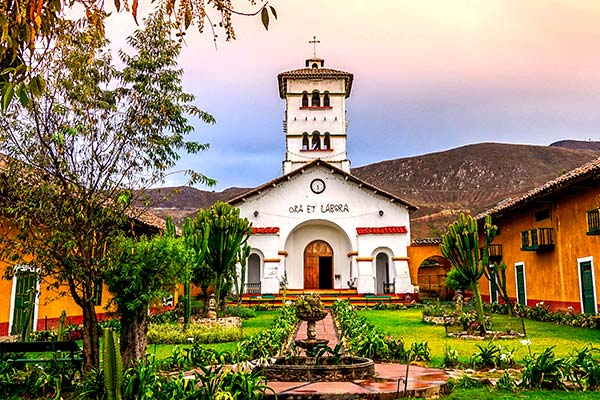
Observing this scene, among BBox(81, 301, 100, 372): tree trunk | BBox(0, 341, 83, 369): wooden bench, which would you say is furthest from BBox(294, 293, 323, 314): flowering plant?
BBox(0, 341, 83, 369): wooden bench

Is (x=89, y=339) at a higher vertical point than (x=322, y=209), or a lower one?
lower

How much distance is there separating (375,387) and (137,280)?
3699 millimetres

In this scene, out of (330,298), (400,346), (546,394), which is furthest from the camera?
(330,298)

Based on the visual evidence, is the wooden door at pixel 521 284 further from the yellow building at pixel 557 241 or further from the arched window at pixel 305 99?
the arched window at pixel 305 99

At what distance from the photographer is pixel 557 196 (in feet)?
64.1

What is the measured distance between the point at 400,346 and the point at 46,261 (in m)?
5.89

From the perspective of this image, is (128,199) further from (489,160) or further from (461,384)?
(489,160)

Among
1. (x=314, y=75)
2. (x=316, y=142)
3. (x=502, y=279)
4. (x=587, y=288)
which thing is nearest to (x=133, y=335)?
(x=502, y=279)

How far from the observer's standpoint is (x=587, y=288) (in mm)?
17594

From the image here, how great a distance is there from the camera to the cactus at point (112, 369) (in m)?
5.32

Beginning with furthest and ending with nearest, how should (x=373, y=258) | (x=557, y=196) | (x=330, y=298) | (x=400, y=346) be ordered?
(x=373, y=258)
(x=330, y=298)
(x=557, y=196)
(x=400, y=346)

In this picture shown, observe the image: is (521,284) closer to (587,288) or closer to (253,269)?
(587,288)

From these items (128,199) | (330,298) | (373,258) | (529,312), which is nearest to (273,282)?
(330,298)

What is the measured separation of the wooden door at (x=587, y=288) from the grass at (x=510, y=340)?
1.25m
